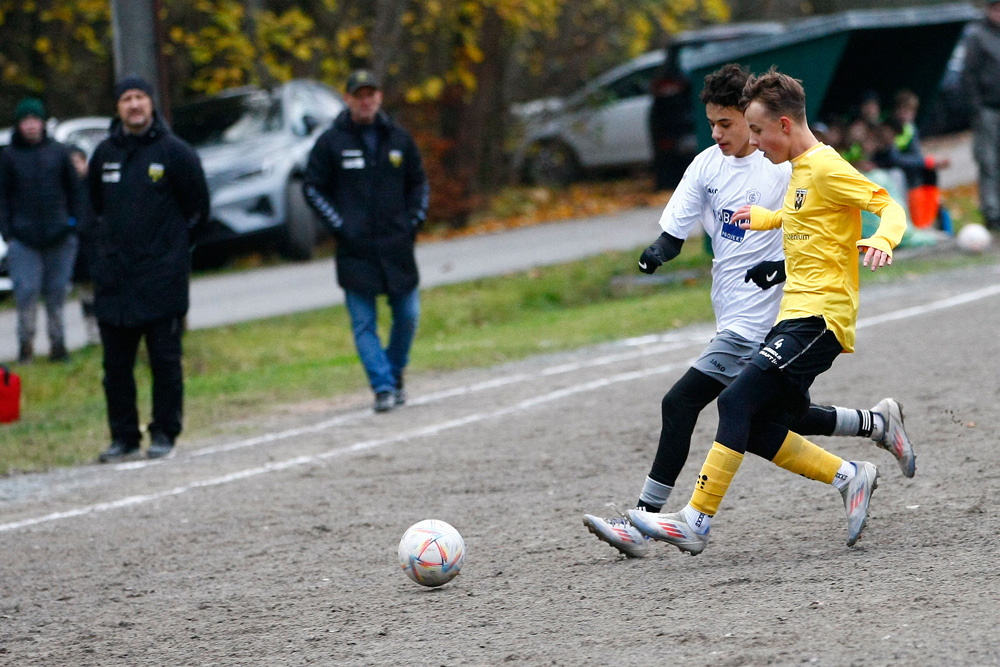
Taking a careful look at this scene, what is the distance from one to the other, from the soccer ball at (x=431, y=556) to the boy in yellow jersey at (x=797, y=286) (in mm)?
706

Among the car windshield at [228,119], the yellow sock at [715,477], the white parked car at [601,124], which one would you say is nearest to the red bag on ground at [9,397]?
the yellow sock at [715,477]

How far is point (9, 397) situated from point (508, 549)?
207 inches

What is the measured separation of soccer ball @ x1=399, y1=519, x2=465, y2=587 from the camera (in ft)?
16.3

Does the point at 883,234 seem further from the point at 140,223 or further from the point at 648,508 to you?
the point at 140,223

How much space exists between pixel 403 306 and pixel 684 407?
4167mm

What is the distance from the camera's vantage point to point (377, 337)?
9070 millimetres

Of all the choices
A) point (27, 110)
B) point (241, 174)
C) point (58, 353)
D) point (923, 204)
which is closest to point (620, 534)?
point (58, 353)

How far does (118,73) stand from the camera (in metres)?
11.1

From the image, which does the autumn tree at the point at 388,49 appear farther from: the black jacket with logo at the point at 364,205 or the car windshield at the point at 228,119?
the black jacket with logo at the point at 364,205

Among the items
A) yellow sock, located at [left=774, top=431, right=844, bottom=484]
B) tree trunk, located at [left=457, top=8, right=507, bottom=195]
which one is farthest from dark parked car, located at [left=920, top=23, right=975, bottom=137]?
yellow sock, located at [left=774, top=431, right=844, bottom=484]

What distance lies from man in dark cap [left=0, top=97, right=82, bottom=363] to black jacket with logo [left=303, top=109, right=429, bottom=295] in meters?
3.50

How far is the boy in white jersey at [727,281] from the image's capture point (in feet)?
16.9

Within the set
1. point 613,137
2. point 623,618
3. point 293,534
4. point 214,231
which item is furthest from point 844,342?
point 613,137

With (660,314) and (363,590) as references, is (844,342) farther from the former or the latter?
(660,314)
